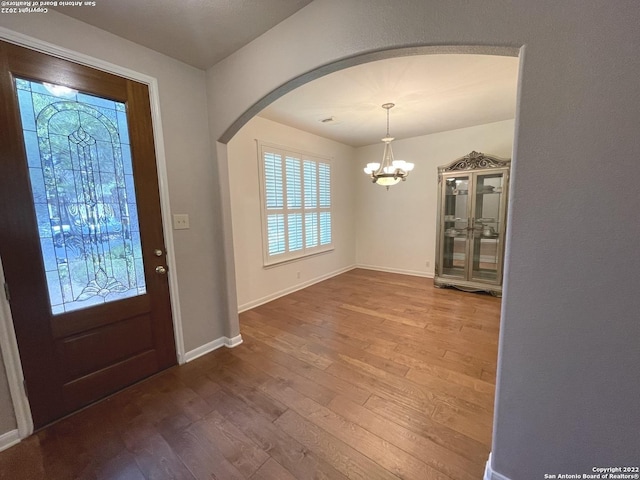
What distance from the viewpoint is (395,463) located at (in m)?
1.35

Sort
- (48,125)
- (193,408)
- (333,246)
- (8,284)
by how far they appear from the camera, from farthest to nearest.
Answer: (333,246)
(193,408)
(48,125)
(8,284)

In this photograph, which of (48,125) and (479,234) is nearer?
(48,125)

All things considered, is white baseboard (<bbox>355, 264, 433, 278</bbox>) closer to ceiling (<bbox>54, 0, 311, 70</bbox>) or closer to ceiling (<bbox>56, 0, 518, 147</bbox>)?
ceiling (<bbox>56, 0, 518, 147</bbox>)

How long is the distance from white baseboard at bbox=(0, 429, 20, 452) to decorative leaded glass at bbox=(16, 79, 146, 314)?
714 millimetres

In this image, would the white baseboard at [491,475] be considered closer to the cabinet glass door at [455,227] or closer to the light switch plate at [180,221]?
the light switch plate at [180,221]

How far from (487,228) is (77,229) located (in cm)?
471

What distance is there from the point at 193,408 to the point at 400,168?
3.10 m

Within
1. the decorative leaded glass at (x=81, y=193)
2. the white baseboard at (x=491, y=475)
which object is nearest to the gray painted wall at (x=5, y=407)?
the decorative leaded glass at (x=81, y=193)

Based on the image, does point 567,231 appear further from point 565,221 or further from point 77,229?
point 77,229

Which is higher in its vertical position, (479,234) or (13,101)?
(13,101)

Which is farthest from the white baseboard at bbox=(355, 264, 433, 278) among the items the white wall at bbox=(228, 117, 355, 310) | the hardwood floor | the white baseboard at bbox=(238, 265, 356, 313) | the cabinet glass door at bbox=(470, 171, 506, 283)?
the hardwood floor

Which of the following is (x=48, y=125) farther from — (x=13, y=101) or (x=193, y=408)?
(x=193, y=408)

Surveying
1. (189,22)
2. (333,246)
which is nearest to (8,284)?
(189,22)

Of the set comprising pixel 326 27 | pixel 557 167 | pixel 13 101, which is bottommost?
pixel 557 167
